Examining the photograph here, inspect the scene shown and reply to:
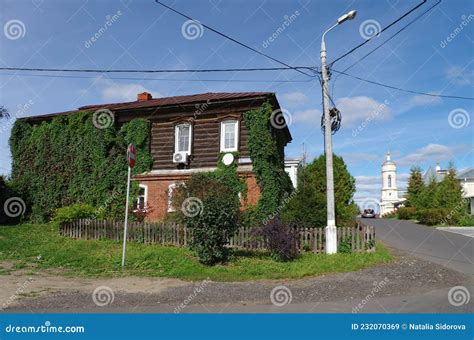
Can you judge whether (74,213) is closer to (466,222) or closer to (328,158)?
(328,158)

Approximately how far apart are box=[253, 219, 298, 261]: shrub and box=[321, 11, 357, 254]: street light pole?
1.35 meters

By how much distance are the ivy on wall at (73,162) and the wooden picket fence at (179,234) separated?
11.1 ft

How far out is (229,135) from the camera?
833 inches

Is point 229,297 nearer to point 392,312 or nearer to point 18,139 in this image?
point 392,312

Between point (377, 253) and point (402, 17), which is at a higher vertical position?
point (402, 17)

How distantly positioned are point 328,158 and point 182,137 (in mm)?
10147

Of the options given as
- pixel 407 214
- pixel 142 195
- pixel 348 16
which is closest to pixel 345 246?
pixel 348 16

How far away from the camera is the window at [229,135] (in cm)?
2089

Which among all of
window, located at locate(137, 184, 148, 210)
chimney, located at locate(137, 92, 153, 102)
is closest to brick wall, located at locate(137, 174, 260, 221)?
window, located at locate(137, 184, 148, 210)

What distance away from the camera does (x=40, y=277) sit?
1109 centimetres

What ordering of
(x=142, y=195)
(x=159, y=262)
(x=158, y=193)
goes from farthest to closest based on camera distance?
(x=142, y=195)
(x=158, y=193)
(x=159, y=262)

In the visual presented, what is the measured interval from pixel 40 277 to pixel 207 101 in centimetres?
1293

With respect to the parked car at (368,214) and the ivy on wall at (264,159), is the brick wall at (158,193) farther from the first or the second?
the parked car at (368,214)

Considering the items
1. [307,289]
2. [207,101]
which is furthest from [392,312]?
[207,101]
